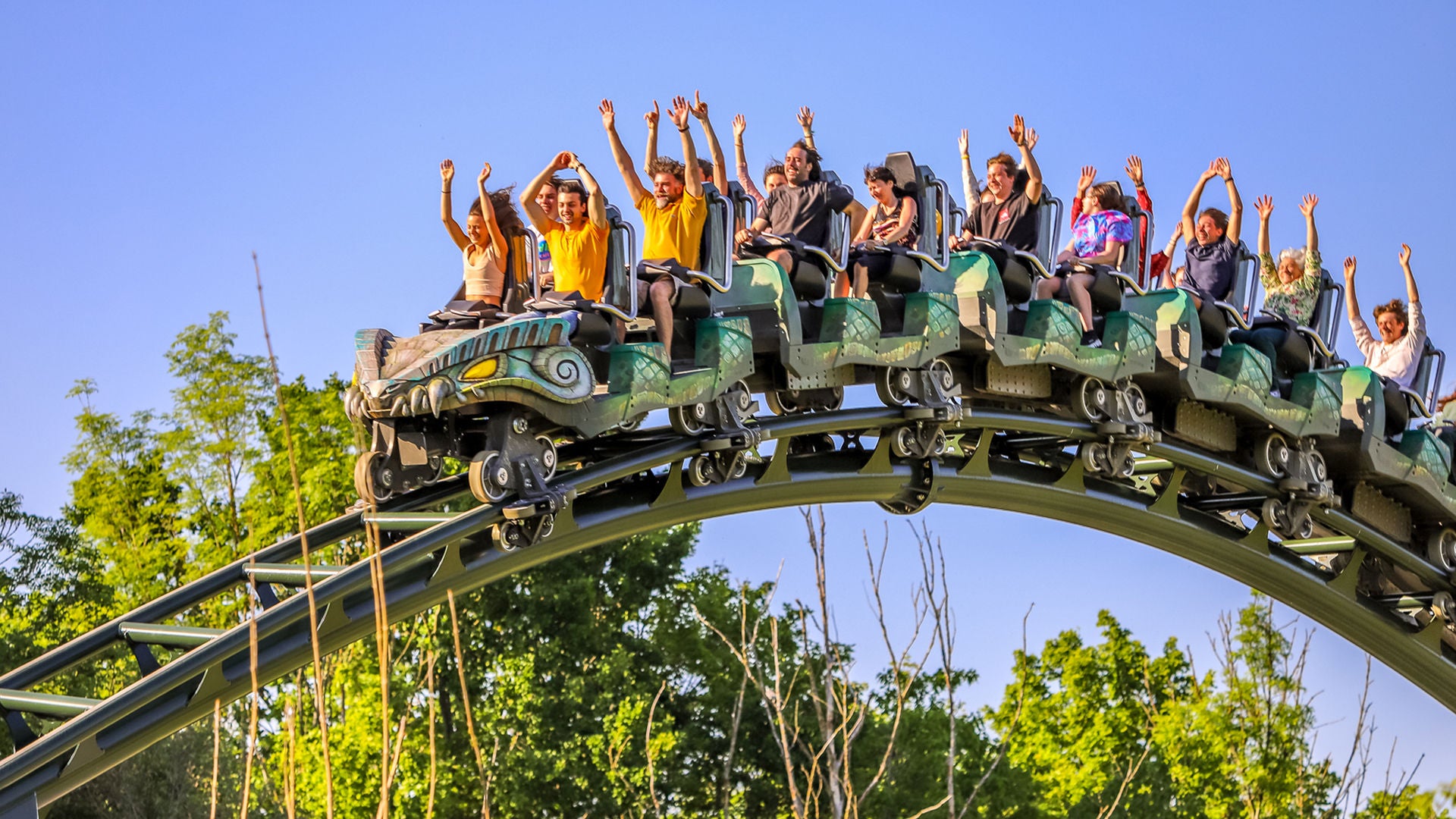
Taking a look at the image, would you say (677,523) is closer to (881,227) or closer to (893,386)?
(893,386)

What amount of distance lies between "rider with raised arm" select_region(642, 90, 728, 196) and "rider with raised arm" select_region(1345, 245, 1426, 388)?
5.16m

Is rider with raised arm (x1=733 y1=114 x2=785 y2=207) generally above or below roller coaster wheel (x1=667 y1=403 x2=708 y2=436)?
above

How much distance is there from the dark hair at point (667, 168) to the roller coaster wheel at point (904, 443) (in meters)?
1.97

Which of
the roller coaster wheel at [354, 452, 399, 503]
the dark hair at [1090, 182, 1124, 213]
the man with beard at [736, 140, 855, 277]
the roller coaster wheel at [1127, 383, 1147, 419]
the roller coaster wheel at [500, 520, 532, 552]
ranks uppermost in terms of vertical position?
the dark hair at [1090, 182, 1124, 213]

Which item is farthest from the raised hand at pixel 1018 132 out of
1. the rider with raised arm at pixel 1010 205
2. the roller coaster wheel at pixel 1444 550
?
the roller coaster wheel at pixel 1444 550

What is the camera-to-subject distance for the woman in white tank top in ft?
26.7

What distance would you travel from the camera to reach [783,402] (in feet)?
29.7

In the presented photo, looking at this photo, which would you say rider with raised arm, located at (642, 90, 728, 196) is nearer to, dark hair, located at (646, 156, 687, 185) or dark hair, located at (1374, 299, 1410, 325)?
dark hair, located at (646, 156, 687, 185)

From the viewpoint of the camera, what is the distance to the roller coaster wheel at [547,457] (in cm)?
754

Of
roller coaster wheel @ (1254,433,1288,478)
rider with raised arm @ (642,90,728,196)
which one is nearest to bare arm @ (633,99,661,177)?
rider with raised arm @ (642,90,728,196)

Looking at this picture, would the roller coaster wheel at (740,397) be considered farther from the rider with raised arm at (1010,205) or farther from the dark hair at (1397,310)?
the dark hair at (1397,310)

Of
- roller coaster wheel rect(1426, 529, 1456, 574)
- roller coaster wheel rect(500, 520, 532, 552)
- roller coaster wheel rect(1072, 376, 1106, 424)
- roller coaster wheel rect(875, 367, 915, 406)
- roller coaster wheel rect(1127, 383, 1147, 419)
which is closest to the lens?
roller coaster wheel rect(500, 520, 532, 552)

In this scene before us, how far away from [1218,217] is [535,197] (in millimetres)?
4608

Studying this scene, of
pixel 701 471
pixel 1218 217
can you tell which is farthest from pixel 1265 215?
pixel 701 471
